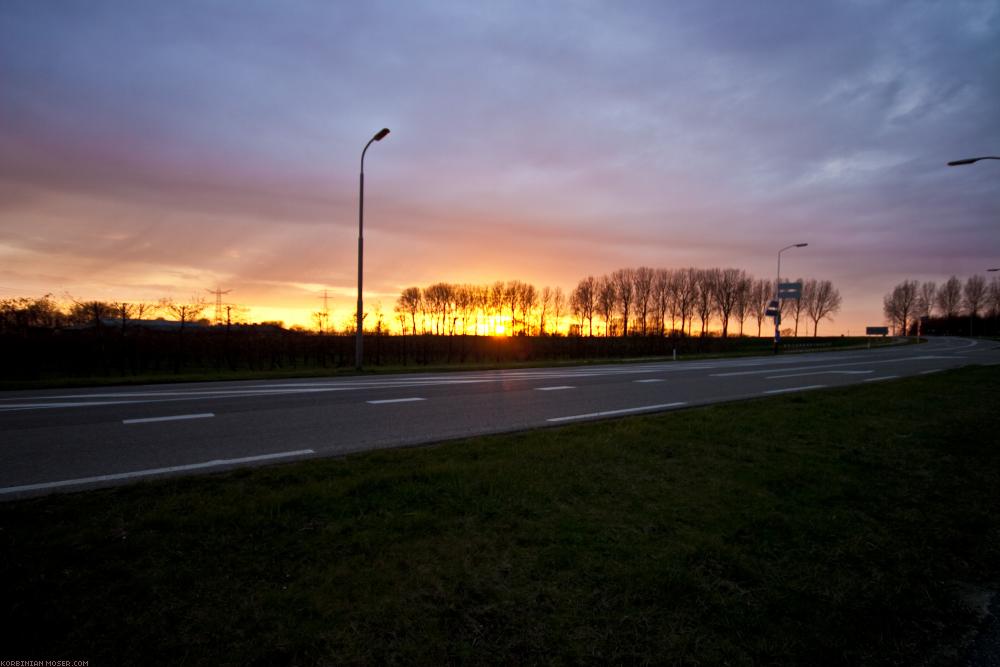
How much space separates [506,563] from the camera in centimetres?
337

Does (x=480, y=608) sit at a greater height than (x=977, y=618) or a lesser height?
greater

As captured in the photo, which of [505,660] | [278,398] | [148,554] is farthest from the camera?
[278,398]

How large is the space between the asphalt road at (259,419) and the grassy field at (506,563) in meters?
1.20

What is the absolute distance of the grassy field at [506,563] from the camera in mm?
2598

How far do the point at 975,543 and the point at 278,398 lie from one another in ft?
35.7

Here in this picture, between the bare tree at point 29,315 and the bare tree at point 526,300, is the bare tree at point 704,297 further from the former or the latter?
the bare tree at point 29,315

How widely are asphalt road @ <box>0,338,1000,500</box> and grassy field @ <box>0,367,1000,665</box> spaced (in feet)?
3.94

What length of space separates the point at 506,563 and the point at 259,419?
627cm

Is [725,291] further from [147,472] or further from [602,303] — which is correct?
[147,472]

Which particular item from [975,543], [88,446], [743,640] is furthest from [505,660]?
[88,446]

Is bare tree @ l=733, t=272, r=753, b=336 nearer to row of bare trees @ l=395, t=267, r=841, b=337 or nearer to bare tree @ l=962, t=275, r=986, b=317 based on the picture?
row of bare trees @ l=395, t=267, r=841, b=337

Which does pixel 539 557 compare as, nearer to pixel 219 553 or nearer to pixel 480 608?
pixel 480 608

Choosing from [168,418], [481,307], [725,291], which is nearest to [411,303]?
[481,307]

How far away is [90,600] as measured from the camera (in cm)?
273
